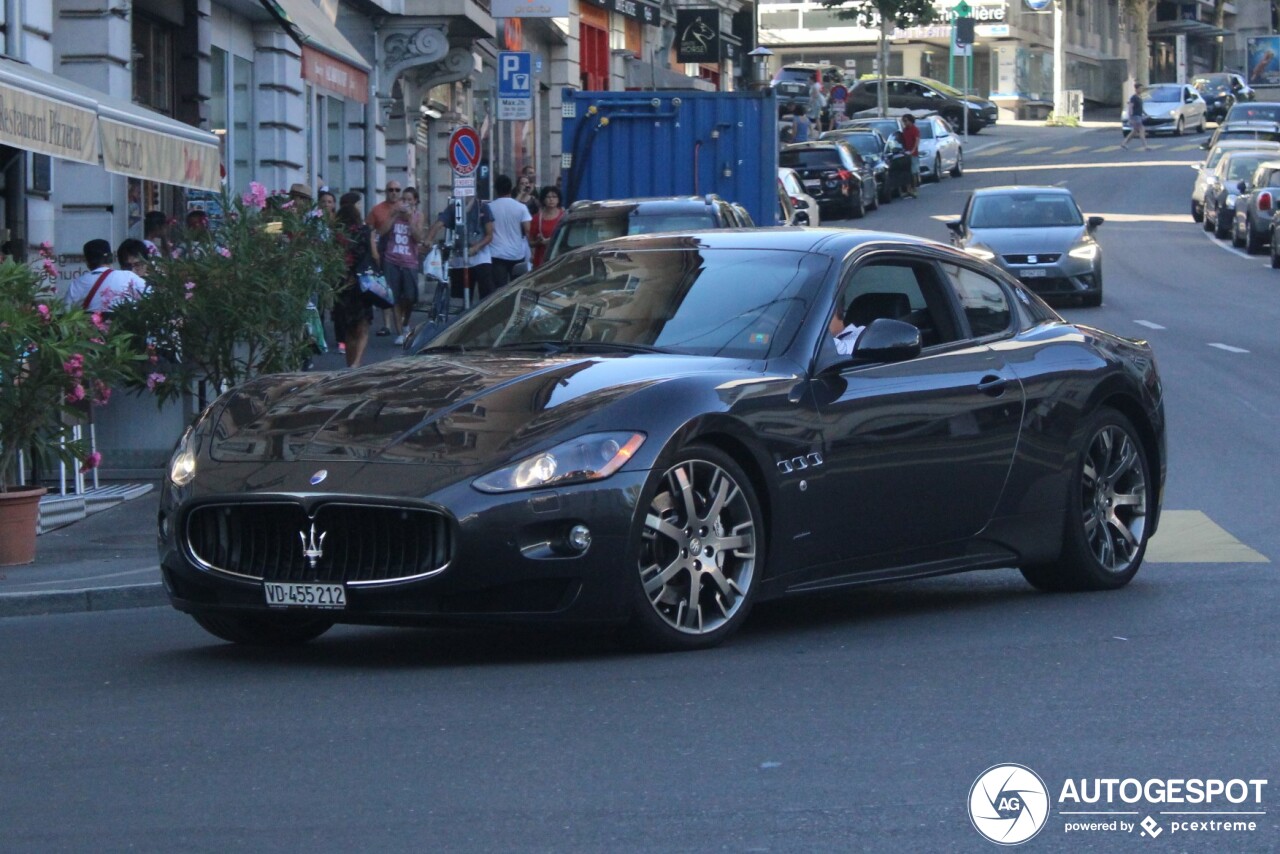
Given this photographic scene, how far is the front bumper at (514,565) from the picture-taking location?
653 cm

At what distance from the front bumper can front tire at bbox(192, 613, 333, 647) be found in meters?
0.64

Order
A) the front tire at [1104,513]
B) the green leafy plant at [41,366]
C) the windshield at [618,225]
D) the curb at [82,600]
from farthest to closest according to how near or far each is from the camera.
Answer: the windshield at [618,225]
the green leafy plant at [41,366]
the curb at [82,600]
the front tire at [1104,513]

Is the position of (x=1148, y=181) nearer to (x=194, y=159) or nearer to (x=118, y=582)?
(x=194, y=159)

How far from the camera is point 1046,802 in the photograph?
514 centimetres

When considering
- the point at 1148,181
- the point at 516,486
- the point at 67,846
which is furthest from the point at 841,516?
the point at 1148,181

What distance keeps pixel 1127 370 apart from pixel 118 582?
182 inches

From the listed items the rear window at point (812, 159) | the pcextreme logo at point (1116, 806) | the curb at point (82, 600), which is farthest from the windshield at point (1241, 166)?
→ the pcextreme logo at point (1116, 806)

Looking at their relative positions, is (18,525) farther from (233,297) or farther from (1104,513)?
(1104,513)

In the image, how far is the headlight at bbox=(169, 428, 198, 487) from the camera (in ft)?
23.2

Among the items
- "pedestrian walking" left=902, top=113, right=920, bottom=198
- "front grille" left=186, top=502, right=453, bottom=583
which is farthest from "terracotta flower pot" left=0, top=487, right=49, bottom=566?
"pedestrian walking" left=902, top=113, right=920, bottom=198

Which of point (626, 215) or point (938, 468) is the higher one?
point (626, 215)

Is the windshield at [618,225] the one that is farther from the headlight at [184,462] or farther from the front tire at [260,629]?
the headlight at [184,462]

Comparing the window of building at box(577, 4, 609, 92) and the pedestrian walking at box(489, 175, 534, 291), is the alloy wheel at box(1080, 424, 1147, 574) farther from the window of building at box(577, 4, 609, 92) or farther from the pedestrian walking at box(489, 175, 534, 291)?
the window of building at box(577, 4, 609, 92)

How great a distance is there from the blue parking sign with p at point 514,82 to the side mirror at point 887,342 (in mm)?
19359
